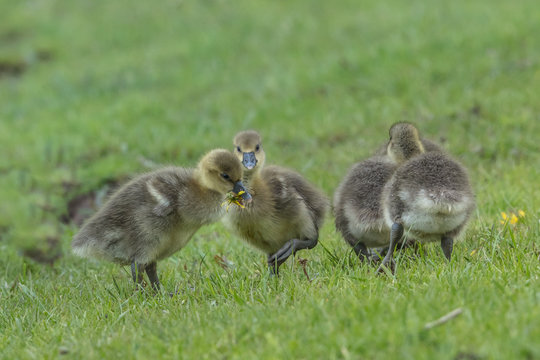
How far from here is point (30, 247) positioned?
812 cm

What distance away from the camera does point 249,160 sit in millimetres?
6148

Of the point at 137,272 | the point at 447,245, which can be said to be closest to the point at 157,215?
the point at 137,272

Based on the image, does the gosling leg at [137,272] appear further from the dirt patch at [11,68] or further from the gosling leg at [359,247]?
the dirt patch at [11,68]

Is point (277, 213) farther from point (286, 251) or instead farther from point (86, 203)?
point (86, 203)

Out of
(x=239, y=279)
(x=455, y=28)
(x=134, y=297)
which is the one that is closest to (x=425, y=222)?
(x=239, y=279)

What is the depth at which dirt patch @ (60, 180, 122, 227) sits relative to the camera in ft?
30.1

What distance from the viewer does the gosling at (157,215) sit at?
18.9ft

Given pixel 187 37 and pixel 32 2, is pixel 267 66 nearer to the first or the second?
pixel 187 37

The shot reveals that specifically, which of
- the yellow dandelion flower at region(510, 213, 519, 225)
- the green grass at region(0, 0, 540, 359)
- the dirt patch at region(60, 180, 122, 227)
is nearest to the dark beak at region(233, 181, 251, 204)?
the green grass at region(0, 0, 540, 359)

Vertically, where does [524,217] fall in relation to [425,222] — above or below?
below

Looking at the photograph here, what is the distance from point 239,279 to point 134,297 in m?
0.74

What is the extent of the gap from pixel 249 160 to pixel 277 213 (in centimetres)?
49

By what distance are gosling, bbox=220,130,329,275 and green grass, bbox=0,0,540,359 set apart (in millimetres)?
173

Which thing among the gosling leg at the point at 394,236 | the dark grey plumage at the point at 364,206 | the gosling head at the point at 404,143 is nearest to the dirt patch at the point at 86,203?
the dark grey plumage at the point at 364,206
